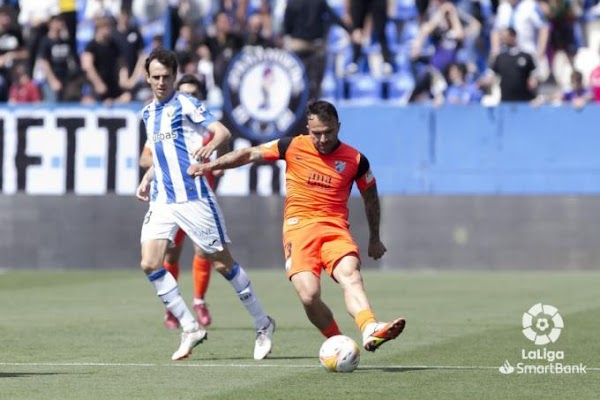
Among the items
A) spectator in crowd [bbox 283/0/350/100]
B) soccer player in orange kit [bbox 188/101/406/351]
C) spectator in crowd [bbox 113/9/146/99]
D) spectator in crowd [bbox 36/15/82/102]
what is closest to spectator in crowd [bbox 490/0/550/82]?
spectator in crowd [bbox 283/0/350/100]

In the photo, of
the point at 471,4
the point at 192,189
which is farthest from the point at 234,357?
the point at 471,4

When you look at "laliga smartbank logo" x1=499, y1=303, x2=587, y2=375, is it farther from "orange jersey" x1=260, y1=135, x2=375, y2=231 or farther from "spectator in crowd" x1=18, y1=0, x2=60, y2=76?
"spectator in crowd" x1=18, y1=0, x2=60, y2=76

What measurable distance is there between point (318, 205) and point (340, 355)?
123cm

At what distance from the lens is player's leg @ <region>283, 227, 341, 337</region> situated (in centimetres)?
1108

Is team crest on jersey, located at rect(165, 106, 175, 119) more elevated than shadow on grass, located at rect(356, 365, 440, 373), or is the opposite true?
team crest on jersey, located at rect(165, 106, 175, 119)

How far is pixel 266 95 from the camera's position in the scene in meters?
23.8

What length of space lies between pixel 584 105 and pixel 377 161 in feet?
10.1

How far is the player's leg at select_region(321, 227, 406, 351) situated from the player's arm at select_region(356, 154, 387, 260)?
0.68ft

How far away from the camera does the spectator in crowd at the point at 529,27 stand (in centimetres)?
2569

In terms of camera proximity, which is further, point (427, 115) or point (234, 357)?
point (427, 115)

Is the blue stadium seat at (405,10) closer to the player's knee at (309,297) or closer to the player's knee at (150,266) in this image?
the player's knee at (150,266)

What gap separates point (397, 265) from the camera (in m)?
23.5

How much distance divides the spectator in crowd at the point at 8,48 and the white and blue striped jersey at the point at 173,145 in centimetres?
1359

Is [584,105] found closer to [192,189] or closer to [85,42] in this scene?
[85,42]
